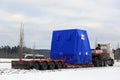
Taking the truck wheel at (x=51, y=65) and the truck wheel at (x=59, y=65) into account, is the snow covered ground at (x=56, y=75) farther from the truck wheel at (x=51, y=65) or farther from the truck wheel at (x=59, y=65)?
the truck wheel at (x=59, y=65)

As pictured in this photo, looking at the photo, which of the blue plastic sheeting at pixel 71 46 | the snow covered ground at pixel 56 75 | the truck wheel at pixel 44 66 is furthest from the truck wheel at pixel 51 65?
the snow covered ground at pixel 56 75

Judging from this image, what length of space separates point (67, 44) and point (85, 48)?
6.87ft

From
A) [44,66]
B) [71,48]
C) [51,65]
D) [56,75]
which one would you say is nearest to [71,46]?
[71,48]

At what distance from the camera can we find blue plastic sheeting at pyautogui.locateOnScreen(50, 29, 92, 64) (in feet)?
103

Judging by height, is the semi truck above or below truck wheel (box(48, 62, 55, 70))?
above

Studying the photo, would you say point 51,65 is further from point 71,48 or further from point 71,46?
point 71,46

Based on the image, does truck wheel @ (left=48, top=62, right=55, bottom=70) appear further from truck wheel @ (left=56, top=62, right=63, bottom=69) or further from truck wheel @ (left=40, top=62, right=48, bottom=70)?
truck wheel @ (left=56, top=62, right=63, bottom=69)

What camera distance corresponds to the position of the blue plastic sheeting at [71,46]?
31516 mm

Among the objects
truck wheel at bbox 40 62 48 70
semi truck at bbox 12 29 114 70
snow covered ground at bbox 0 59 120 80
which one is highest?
semi truck at bbox 12 29 114 70

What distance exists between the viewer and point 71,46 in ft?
104

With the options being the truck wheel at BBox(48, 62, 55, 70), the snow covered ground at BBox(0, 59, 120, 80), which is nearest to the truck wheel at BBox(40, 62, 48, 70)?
the truck wheel at BBox(48, 62, 55, 70)

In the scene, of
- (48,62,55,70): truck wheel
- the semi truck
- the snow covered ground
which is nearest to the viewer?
the snow covered ground

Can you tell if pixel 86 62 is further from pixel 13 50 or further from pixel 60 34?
pixel 13 50

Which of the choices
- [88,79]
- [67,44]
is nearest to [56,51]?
[67,44]
